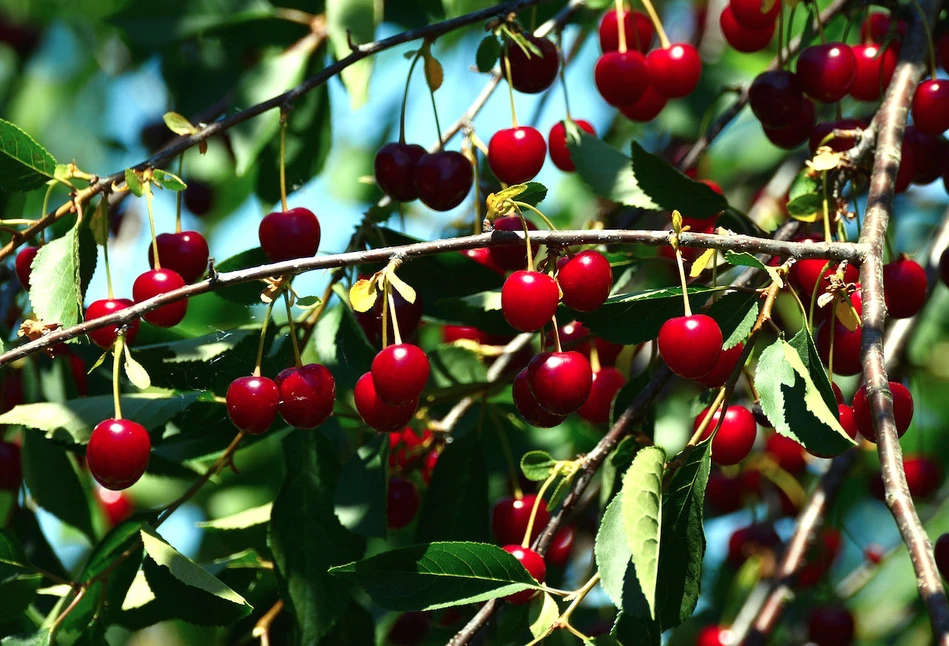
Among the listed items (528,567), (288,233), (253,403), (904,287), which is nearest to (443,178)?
(288,233)

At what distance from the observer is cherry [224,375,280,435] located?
1497 mm

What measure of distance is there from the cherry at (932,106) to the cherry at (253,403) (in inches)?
48.5

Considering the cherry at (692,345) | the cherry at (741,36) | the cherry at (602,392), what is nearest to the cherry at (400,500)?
the cherry at (602,392)

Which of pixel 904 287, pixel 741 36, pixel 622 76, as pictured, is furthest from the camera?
pixel 741 36

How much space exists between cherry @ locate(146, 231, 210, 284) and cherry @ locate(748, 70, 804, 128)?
1.03m

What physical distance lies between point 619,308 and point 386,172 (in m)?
0.56

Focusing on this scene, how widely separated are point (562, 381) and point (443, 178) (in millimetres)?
522

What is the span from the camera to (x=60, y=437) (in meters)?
1.81

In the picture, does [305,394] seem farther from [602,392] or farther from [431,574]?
[602,392]

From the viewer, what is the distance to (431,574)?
58.4 inches

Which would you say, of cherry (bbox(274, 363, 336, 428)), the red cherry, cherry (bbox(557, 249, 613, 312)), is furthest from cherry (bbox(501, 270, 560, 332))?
the red cherry

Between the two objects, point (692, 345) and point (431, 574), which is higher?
point (692, 345)

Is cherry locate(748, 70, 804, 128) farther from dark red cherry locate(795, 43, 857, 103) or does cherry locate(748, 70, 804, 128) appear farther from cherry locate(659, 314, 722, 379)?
cherry locate(659, 314, 722, 379)

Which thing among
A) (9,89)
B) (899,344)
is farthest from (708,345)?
(9,89)
